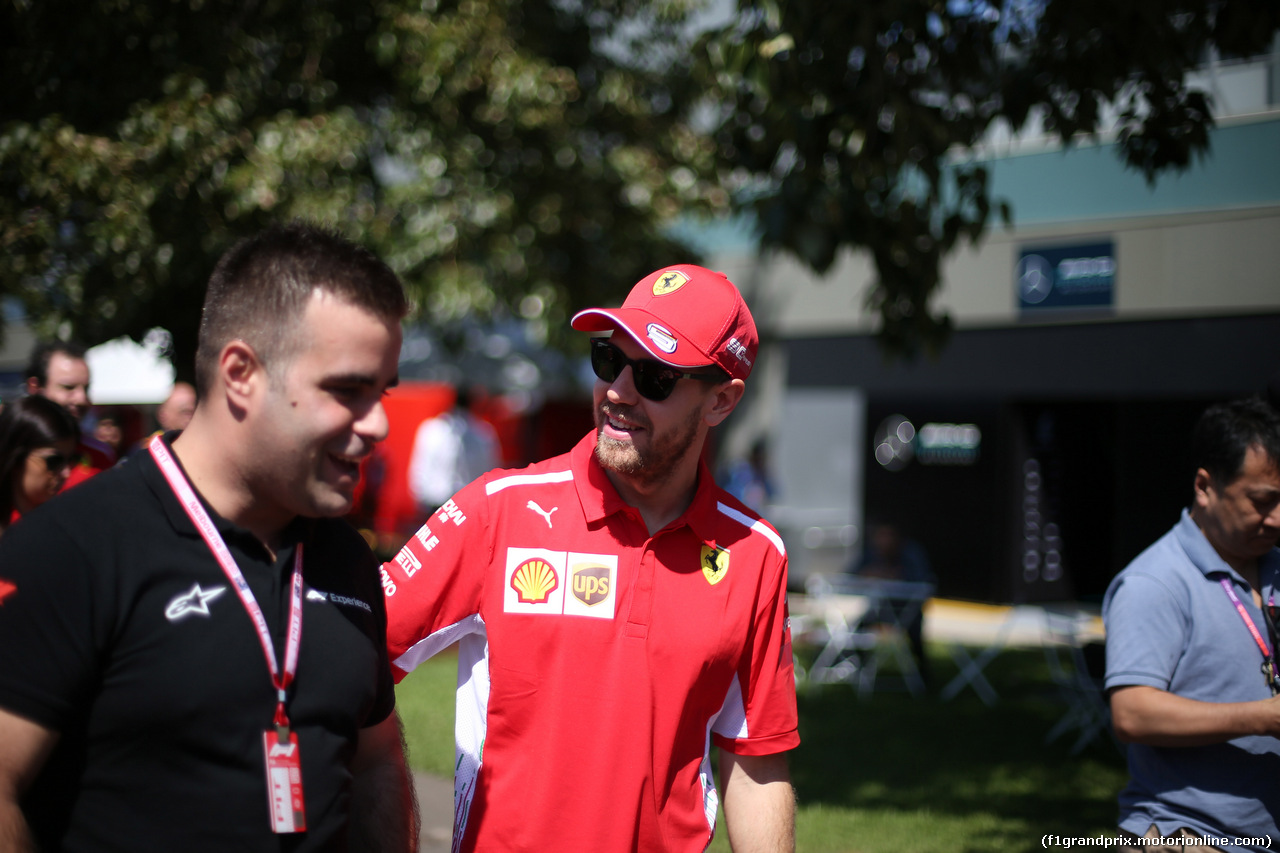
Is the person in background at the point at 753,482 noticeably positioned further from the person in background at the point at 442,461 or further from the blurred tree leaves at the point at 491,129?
the blurred tree leaves at the point at 491,129

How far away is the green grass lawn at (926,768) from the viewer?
595 cm

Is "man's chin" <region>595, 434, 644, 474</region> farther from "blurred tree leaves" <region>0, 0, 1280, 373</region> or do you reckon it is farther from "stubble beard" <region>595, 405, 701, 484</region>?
"blurred tree leaves" <region>0, 0, 1280, 373</region>

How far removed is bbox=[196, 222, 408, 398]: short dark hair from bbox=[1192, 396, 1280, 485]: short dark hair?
2553 millimetres

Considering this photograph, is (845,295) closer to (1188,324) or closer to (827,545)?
(827,545)

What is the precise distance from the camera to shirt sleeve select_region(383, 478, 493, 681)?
227 cm

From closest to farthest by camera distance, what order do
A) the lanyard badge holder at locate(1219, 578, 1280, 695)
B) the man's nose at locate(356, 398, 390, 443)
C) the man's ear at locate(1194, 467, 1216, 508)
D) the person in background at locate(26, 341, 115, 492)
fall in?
1. the man's nose at locate(356, 398, 390, 443)
2. the lanyard badge holder at locate(1219, 578, 1280, 695)
3. the man's ear at locate(1194, 467, 1216, 508)
4. the person in background at locate(26, 341, 115, 492)

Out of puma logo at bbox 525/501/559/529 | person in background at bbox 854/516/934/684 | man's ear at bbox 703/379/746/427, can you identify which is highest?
man's ear at bbox 703/379/746/427

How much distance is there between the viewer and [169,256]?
6906 millimetres

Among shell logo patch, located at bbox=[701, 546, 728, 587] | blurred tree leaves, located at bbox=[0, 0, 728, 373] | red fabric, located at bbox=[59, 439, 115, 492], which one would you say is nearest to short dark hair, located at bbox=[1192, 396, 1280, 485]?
shell logo patch, located at bbox=[701, 546, 728, 587]

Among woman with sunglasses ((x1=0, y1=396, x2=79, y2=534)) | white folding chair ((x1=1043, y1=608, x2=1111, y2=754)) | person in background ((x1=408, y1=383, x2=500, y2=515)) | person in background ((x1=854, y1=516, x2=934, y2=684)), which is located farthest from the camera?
person in background ((x1=408, y1=383, x2=500, y2=515))

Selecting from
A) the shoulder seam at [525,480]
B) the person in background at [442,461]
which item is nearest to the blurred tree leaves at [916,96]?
the shoulder seam at [525,480]

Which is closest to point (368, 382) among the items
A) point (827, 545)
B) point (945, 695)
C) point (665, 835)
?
point (665, 835)

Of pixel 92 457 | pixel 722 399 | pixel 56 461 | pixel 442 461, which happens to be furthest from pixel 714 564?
pixel 442 461

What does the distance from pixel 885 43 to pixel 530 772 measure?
4824 mm
